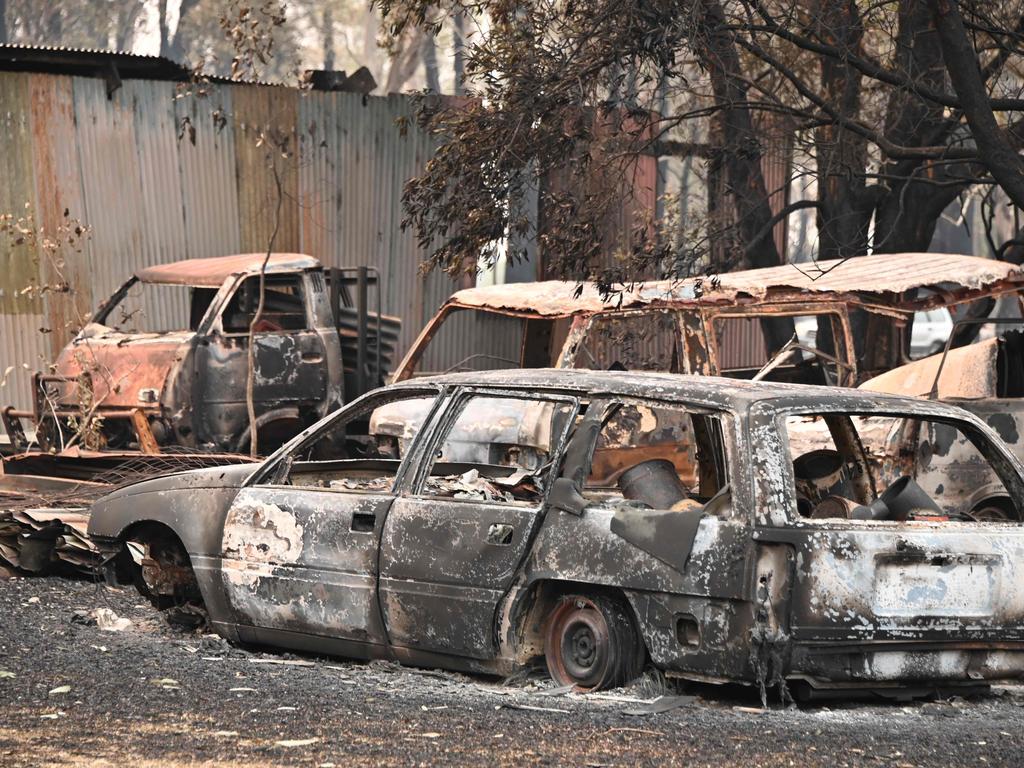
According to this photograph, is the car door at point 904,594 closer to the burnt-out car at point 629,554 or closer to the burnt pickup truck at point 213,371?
the burnt-out car at point 629,554

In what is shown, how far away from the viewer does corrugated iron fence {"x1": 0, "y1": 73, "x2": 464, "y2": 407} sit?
17172 mm

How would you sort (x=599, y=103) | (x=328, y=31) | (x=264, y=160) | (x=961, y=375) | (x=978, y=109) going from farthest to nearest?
(x=328, y=31), (x=264, y=160), (x=599, y=103), (x=961, y=375), (x=978, y=109)

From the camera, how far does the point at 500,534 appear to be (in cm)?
650

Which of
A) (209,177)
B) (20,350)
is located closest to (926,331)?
(209,177)

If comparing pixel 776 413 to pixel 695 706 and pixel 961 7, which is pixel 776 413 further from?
pixel 961 7

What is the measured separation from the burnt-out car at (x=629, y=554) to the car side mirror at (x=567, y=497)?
0.01 m

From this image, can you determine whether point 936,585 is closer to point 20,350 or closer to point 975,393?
point 975,393

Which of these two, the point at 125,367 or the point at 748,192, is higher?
the point at 748,192

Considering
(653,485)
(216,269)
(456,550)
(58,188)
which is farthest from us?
(58,188)

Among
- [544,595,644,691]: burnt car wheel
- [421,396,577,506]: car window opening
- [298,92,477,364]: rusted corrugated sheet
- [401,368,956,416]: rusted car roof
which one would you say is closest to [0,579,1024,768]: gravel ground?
[544,595,644,691]: burnt car wheel

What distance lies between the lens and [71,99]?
57.0ft

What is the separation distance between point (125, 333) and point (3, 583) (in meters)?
5.11

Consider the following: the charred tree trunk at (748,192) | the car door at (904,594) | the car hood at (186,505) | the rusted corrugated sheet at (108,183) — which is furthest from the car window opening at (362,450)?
the rusted corrugated sheet at (108,183)

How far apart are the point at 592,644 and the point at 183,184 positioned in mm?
12865
